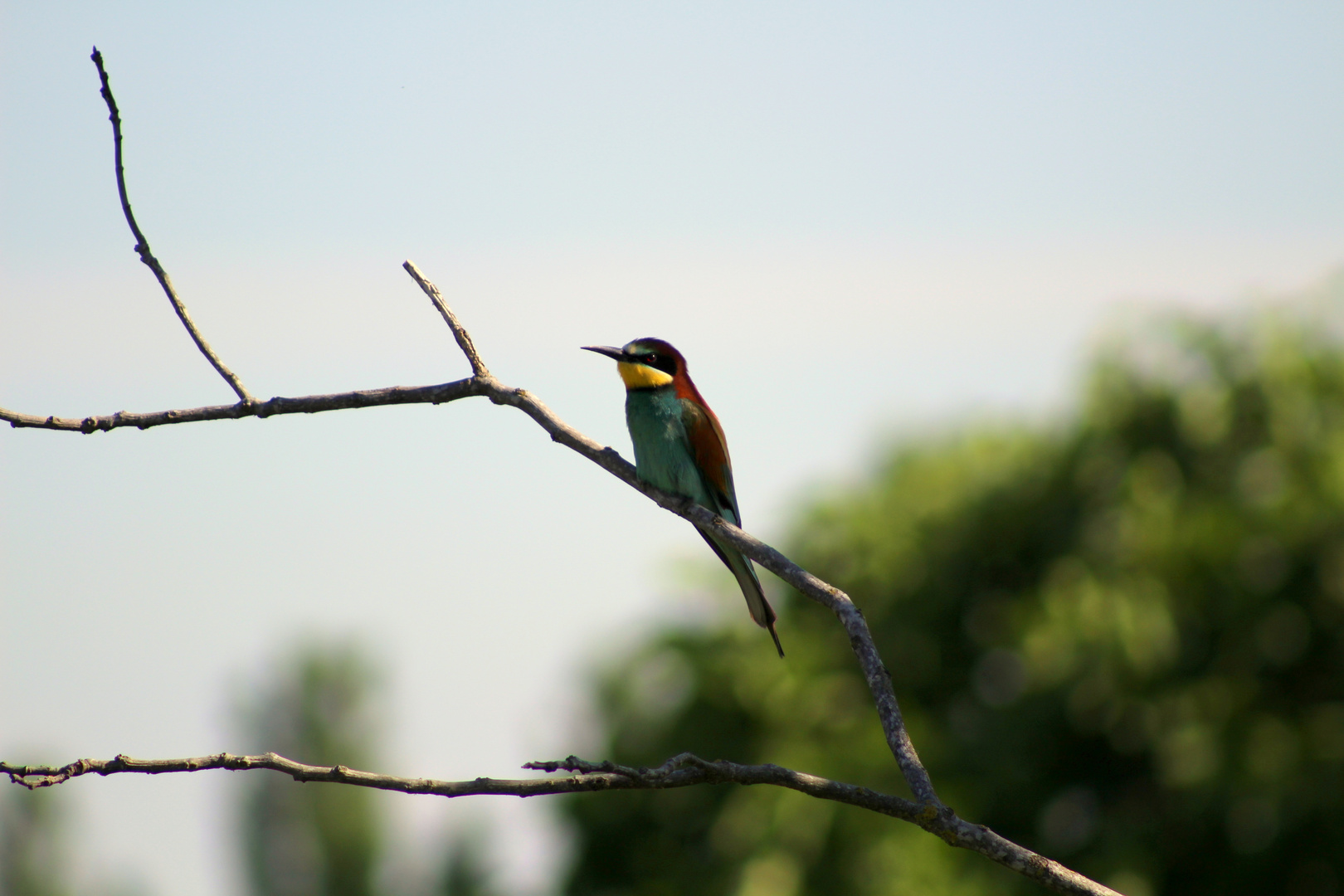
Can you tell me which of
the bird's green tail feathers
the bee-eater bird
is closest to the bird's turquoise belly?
the bee-eater bird

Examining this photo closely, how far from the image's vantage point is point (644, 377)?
439cm

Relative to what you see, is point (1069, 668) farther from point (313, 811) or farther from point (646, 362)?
point (313, 811)

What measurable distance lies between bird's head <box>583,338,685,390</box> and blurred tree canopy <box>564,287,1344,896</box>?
18.6 feet

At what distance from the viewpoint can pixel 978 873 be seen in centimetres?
885

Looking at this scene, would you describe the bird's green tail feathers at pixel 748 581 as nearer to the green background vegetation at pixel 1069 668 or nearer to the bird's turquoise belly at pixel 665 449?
the bird's turquoise belly at pixel 665 449

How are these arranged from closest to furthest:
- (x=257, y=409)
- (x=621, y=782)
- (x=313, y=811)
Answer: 1. (x=621, y=782)
2. (x=257, y=409)
3. (x=313, y=811)

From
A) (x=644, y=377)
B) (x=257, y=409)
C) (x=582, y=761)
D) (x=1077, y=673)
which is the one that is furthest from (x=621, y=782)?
(x=1077, y=673)

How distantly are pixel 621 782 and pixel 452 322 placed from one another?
1.19 meters

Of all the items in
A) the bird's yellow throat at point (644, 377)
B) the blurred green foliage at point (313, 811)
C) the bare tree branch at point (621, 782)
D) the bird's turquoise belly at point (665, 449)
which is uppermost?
the bird's yellow throat at point (644, 377)

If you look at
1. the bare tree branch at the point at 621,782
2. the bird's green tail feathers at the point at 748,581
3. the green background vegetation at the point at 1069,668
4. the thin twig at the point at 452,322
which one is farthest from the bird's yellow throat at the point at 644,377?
the green background vegetation at the point at 1069,668

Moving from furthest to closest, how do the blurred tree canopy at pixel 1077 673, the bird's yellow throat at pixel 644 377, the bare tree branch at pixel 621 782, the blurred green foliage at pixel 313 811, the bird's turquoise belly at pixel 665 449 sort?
the blurred green foliage at pixel 313 811 < the blurred tree canopy at pixel 1077 673 < the bird's yellow throat at pixel 644 377 < the bird's turquoise belly at pixel 665 449 < the bare tree branch at pixel 621 782

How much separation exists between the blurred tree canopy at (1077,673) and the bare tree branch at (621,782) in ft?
23.9

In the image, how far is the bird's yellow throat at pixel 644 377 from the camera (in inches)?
173

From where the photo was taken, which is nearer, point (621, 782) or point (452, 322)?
point (621, 782)
